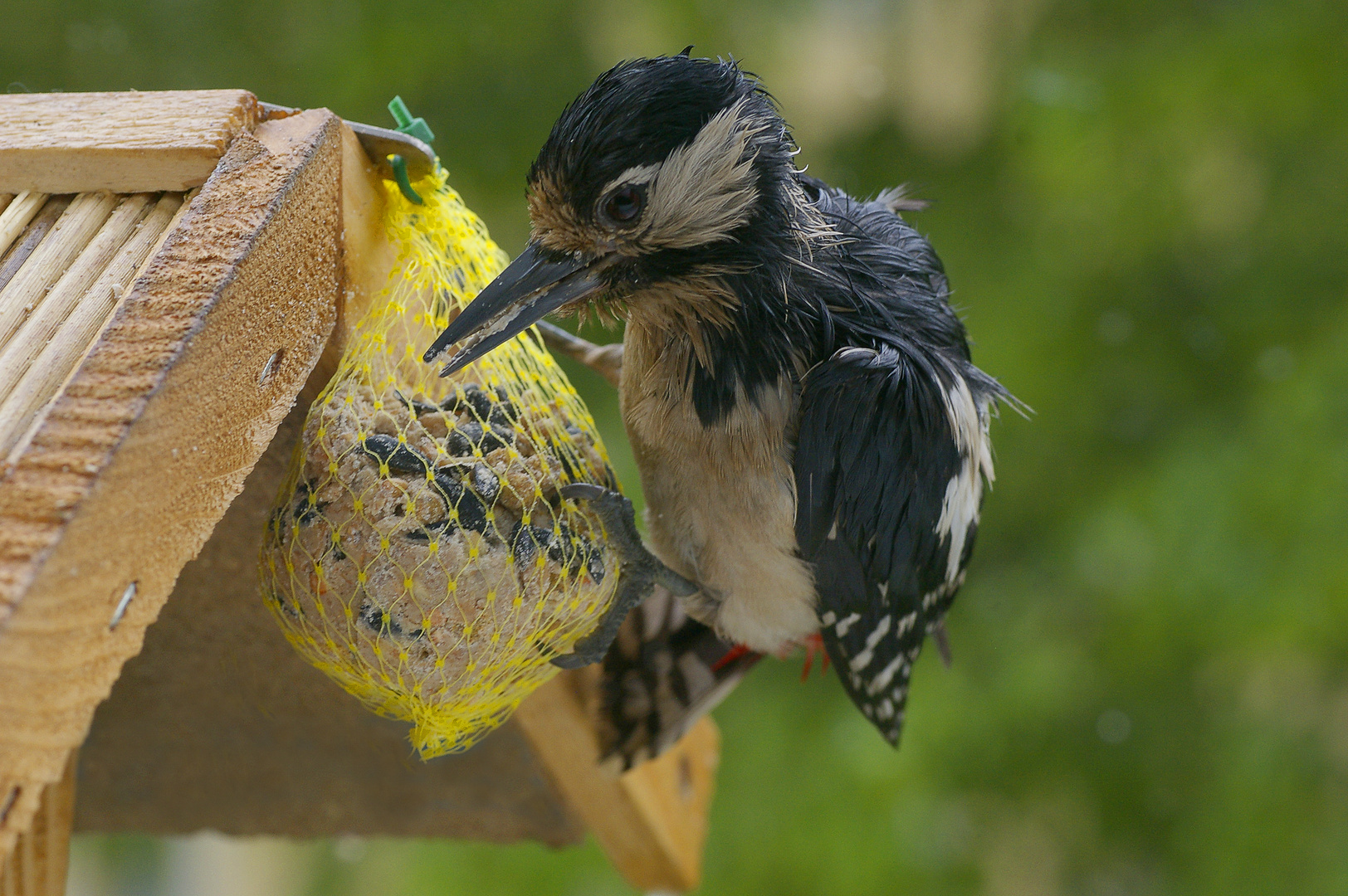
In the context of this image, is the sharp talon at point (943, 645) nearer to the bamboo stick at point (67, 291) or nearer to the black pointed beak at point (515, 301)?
the black pointed beak at point (515, 301)

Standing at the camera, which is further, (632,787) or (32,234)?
(632,787)

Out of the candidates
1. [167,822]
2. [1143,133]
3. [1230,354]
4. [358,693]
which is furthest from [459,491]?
[1230,354]

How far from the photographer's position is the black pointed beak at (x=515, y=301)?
0.97 m

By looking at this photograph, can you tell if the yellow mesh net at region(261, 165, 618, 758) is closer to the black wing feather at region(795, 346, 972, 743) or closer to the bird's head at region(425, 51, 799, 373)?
the bird's head at region(425, 51, 799, 373)

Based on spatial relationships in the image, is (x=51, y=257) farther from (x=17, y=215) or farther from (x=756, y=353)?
(x=756, y=353)

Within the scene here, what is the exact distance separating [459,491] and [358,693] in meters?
0.25

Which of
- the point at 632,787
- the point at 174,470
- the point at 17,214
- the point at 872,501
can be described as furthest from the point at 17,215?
the point at 632,787

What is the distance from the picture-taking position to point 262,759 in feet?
→ 5.05

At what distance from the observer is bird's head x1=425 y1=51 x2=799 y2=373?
39.3 inches

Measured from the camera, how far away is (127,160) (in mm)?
851

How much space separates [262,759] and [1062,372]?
2.00 m

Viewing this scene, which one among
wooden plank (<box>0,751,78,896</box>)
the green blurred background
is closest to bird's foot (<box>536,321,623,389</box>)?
wooden plank (<box>0,751,78,896</box>)

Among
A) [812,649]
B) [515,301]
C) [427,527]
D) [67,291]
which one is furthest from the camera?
[812,649]

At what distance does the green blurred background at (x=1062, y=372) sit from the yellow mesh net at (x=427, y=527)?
1.40m
